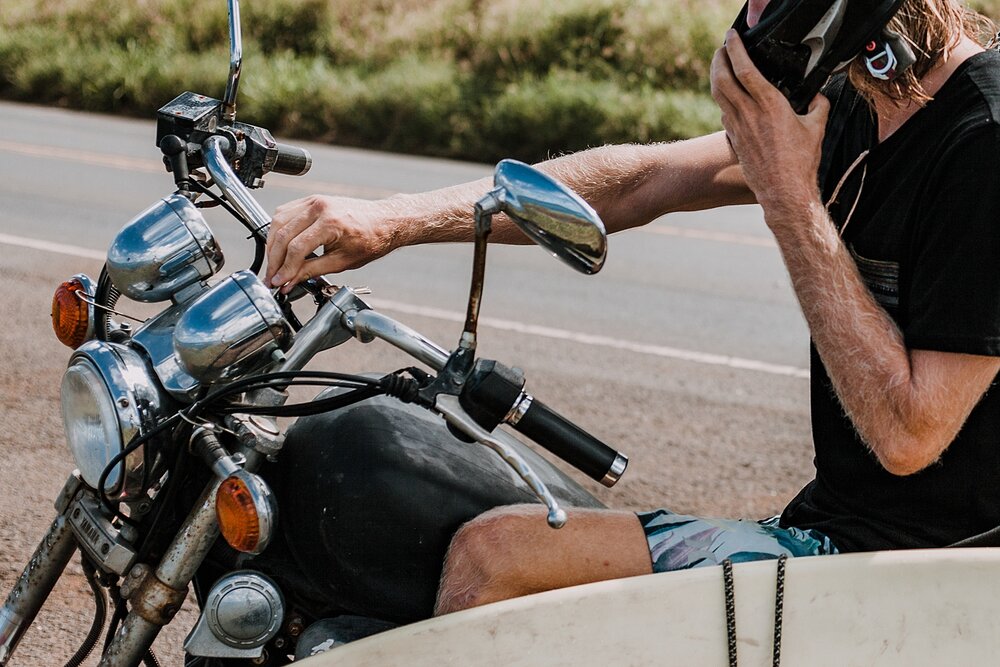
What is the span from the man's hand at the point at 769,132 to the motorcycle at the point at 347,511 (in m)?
0.55

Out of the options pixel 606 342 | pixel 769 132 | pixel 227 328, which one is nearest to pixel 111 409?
pixel 227 328

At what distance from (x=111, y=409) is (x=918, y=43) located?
1.40 m

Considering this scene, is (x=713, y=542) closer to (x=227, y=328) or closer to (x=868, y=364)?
(x=868, y=364)

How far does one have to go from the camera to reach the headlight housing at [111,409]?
1.72m

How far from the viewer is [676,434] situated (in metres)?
5.14

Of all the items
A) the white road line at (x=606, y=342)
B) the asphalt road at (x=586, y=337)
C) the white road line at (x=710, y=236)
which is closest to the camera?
the asphalt road at (x=586, y=337)

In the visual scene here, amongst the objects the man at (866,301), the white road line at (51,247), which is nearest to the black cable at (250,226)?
the man at (866,301)

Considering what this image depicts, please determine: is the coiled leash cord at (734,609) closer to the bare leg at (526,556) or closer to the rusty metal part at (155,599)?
the bare leg at (526,556)

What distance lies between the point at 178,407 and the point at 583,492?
2.50ft

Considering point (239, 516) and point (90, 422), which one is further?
point (90, 422)

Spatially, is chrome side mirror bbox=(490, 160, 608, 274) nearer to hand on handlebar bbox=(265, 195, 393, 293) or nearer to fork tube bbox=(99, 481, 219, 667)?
hand on handlebar bbox=(265, 195, 393, 293)

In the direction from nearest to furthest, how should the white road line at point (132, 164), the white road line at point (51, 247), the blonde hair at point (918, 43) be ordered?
the blonde hair at point (918, 43)
the white road line at point (51, 247)
the white road line at point (132, 164)

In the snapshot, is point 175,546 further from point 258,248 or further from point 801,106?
point 801,106

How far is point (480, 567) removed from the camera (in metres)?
1.77
